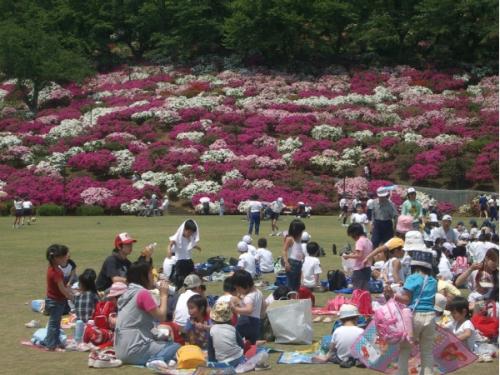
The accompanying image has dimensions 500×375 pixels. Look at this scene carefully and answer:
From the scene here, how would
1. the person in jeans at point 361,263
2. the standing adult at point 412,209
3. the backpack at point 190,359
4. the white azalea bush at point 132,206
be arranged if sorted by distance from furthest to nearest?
the white azalea bush at point 132,206
the standing adult at point 412,209
the person in jeans at point 361,263
the backpack at point 190,359

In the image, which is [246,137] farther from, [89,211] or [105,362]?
[105,362]

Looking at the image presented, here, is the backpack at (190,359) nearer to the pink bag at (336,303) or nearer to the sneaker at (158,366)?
the sneaker at (158,366)

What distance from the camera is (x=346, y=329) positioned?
11.0 meters

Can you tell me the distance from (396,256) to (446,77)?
48.1 m

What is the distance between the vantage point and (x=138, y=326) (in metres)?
10.9

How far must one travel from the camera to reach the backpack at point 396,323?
30.2 ft

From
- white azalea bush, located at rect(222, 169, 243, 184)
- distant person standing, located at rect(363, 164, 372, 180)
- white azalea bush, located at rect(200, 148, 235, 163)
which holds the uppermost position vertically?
white azalea bush, located at rect(200, 148, 235, 163)

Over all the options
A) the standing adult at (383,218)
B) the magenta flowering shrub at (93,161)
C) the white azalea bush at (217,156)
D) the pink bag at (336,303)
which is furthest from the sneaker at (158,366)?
the magenta flowering shrub at (93,161)

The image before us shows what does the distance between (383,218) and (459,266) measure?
163cm

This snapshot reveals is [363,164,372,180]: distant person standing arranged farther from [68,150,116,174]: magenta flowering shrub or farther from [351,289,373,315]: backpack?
[351,289,373,315]: backpack

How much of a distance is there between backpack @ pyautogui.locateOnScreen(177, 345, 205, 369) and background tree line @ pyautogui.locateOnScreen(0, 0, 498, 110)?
1993 inches

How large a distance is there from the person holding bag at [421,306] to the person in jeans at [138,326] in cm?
284

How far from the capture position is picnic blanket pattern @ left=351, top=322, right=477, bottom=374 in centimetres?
963

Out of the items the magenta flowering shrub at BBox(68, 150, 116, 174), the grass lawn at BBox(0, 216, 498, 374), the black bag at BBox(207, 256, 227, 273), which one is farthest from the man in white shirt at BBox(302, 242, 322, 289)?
the magenta flowering shrub at BBox(68, 150, 116, 174)
